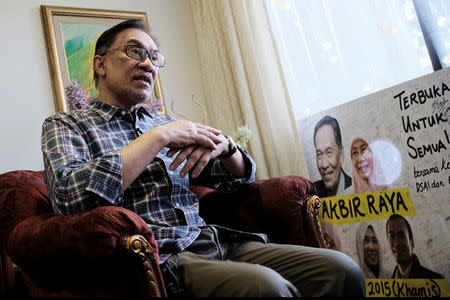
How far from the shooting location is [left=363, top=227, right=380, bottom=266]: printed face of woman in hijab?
6.13 feet

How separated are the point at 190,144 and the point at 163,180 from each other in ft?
0.51

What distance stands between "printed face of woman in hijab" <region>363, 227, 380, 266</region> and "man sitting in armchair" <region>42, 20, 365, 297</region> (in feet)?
2.54

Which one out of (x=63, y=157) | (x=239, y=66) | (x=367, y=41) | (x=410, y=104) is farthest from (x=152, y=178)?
(x=239, y=66)

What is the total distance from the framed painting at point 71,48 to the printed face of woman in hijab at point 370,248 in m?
1.51

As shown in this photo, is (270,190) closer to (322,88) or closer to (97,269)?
(97,269)

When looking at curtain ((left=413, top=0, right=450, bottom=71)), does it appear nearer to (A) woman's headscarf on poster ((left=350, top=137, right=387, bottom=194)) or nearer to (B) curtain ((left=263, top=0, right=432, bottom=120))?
(B) curtain ((left=263, top=0, right=432, bottom=120))

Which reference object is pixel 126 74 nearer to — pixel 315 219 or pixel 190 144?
pixel 190 144

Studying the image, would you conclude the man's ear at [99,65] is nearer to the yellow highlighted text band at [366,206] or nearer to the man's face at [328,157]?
the man's face at [328,157]

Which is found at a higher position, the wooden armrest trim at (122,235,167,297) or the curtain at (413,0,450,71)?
the curtain at (413,0,450,71)

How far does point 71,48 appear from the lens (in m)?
2.52

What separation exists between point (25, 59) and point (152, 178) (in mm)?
1614

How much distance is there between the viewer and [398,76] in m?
1.86

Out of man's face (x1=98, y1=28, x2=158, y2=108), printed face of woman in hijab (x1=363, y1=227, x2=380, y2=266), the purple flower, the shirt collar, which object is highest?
the purple flower

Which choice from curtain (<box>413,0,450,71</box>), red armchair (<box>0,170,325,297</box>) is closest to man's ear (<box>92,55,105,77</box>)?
red armchair (<box>0,170,325,297</box>)
